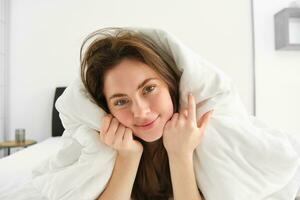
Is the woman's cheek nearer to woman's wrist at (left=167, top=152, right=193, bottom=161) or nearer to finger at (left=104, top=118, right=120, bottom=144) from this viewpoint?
finger at (left=104, top=118, right=120, bottom=144)

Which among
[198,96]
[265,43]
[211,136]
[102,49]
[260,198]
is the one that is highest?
[265,43]

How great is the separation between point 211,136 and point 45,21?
2531 mm

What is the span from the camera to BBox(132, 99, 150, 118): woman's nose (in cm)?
72

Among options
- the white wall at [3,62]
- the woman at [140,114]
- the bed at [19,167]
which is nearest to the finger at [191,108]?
the woman at [140,114]

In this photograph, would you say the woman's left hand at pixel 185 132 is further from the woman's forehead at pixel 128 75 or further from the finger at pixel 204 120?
the woman's forehead at pixel 128 75

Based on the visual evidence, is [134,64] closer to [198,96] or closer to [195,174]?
[198,96]

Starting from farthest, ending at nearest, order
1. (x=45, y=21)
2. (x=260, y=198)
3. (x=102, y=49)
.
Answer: (x=45, y=21)
(x=102, y=49)
(x=260, y=198)

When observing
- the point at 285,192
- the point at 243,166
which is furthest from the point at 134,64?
the point at 285,192

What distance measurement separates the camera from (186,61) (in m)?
0.78

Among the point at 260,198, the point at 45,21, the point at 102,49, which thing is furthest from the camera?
the point at 45,21

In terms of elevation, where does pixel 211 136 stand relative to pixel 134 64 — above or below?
below

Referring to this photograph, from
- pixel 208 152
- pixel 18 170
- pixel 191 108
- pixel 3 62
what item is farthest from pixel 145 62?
pixel 3 62

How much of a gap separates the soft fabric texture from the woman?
32mm

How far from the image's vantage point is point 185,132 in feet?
2.36
